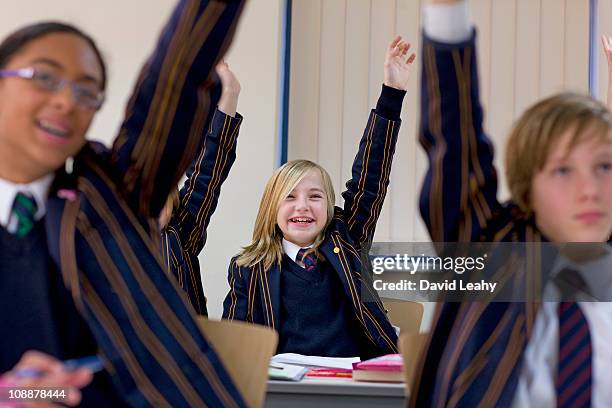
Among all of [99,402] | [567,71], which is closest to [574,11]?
[567,71]

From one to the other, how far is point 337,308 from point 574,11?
2.46 meters

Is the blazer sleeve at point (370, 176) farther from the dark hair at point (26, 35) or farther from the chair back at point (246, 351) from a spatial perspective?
the dark hair at point (26, 35)

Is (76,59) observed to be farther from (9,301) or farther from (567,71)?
(567,71)

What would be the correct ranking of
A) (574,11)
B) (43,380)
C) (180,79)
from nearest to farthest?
(43,380) < (180,79) < (574,11)

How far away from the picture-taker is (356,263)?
3.01 meters

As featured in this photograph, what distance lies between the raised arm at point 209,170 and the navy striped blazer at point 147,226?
1.24m

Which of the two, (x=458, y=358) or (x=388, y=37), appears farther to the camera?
(x=388, y=37)

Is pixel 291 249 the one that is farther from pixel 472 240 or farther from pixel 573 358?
pixel 573 358

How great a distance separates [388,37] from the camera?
14.7ft

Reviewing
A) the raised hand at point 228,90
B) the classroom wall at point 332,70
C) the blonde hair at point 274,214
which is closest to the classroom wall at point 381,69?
the classroom wall at point 332,70

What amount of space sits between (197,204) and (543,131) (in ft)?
6.33

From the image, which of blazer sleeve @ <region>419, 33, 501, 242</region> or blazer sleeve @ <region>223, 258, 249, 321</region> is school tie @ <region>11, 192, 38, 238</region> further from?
blazer sleeve @ <region>223, 258, 249, 321</region>

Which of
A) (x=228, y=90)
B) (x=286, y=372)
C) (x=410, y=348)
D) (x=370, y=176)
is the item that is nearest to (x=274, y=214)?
(x=370, y=176)

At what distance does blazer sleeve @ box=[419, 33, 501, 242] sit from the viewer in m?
1.27
